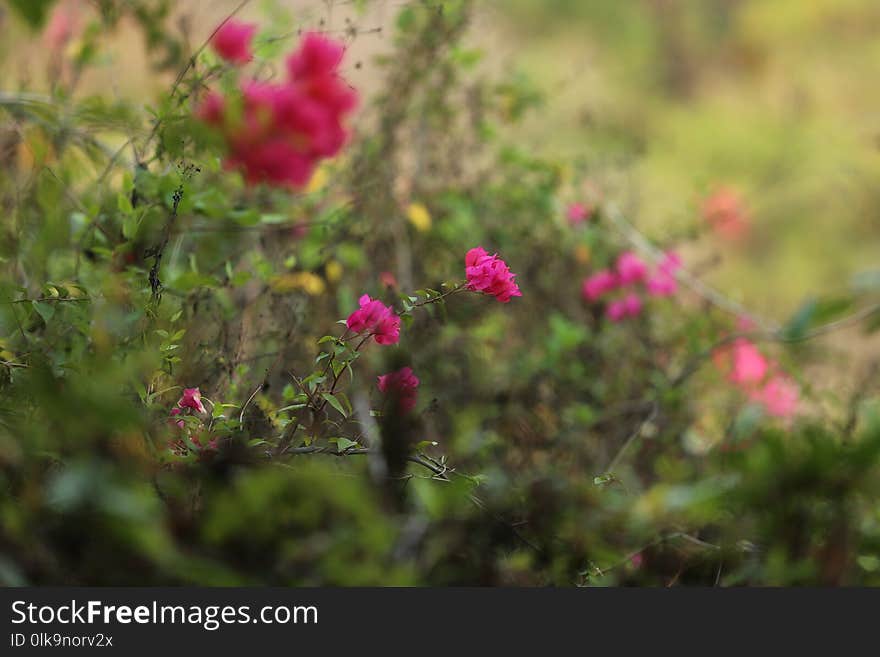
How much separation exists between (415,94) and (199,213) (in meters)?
0.89

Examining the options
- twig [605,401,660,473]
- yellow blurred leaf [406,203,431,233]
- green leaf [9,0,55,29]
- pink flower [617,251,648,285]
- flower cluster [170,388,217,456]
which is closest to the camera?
green leaf [9,0,55,29]

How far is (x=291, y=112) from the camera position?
1.23 metres

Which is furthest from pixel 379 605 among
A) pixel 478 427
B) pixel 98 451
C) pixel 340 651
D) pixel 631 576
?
pixel 478 427

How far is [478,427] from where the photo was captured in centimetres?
137

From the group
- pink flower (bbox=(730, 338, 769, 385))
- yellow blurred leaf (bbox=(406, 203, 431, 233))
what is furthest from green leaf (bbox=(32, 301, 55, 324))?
pink flower (bbox=(730, 338, 769, 385))

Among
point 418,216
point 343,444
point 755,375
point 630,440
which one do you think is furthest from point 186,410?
point 755,375

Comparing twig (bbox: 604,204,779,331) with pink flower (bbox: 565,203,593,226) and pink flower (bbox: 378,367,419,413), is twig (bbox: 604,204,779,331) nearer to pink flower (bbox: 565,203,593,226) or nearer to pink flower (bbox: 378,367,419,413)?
pink flower (bbox: 565,203,593,226)

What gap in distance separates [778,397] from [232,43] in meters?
1.30

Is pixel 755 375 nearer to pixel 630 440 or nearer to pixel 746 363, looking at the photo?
pixel 746 363

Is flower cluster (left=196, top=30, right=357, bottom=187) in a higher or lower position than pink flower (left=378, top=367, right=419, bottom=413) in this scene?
higher

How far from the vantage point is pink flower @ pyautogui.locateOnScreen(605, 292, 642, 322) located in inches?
68.9

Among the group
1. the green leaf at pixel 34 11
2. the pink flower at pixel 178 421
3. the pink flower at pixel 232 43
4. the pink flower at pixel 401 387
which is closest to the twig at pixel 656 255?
the pink flower at pixel 232 43

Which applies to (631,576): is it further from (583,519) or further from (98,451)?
(98,451)

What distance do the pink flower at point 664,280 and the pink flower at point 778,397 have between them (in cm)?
27
